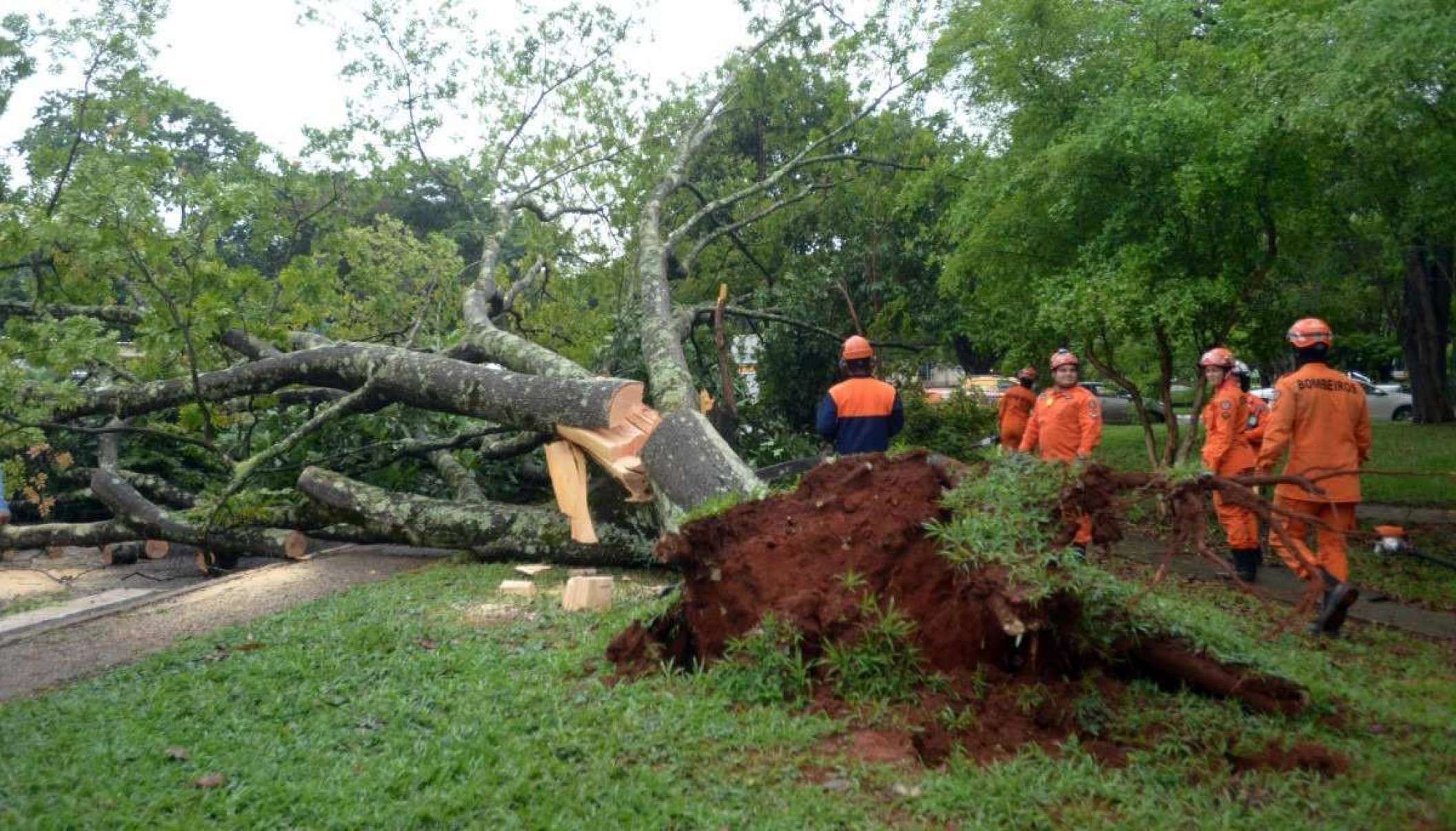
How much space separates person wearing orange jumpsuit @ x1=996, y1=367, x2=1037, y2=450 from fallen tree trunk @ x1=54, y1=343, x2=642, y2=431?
327 cm

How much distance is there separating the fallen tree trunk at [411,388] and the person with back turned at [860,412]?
146 centimetres

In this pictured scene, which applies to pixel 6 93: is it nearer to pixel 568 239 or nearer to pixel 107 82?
pixel 107 82

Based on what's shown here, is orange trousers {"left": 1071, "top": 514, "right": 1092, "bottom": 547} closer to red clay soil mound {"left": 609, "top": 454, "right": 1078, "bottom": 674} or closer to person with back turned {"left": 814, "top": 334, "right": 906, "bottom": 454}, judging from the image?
red clay soil mound {"left": 609, "top": 454, "right": 1078, "bottom": 674}

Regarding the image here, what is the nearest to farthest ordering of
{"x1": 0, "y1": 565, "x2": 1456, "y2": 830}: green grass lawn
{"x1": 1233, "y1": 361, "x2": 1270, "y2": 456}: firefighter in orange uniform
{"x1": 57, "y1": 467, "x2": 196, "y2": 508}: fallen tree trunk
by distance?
{"x1": 0, "y1": 565, "x2": 1456, "y2": 830}: green grass lawn, {"x1": 1233, "y1": 361, "x2": 1270, "y2": 456}: firefighter in orange uniform, {"x1": 57, "y1": 467, "x2": 196, "y2": 508}: fallen tree trunk

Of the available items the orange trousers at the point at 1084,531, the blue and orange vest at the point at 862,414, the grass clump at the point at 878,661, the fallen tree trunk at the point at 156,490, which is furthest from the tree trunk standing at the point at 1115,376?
the fallen tree trunk at the point at 156,490

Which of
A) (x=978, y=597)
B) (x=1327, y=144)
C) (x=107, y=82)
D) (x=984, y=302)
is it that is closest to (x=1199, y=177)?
(x=1327, y=144)

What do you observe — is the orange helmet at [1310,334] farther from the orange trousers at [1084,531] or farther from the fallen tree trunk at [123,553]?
the fallen tree trunk at [123,553]

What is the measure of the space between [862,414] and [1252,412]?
12.6 feet

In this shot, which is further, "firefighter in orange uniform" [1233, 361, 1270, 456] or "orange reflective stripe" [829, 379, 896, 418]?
"firefighter in orange uniform" [1233, 361, 1270, 456]

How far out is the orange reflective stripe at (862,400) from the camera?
6656 mm

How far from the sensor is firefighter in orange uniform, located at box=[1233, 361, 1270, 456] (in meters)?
7.67

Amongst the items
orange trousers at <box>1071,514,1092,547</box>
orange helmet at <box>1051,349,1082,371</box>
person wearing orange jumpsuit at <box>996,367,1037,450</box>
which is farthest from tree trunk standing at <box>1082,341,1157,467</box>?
orange trousers at <box>1071,514,1092,547</box>

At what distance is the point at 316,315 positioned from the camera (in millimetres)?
10789

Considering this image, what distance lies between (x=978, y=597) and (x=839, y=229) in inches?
373
